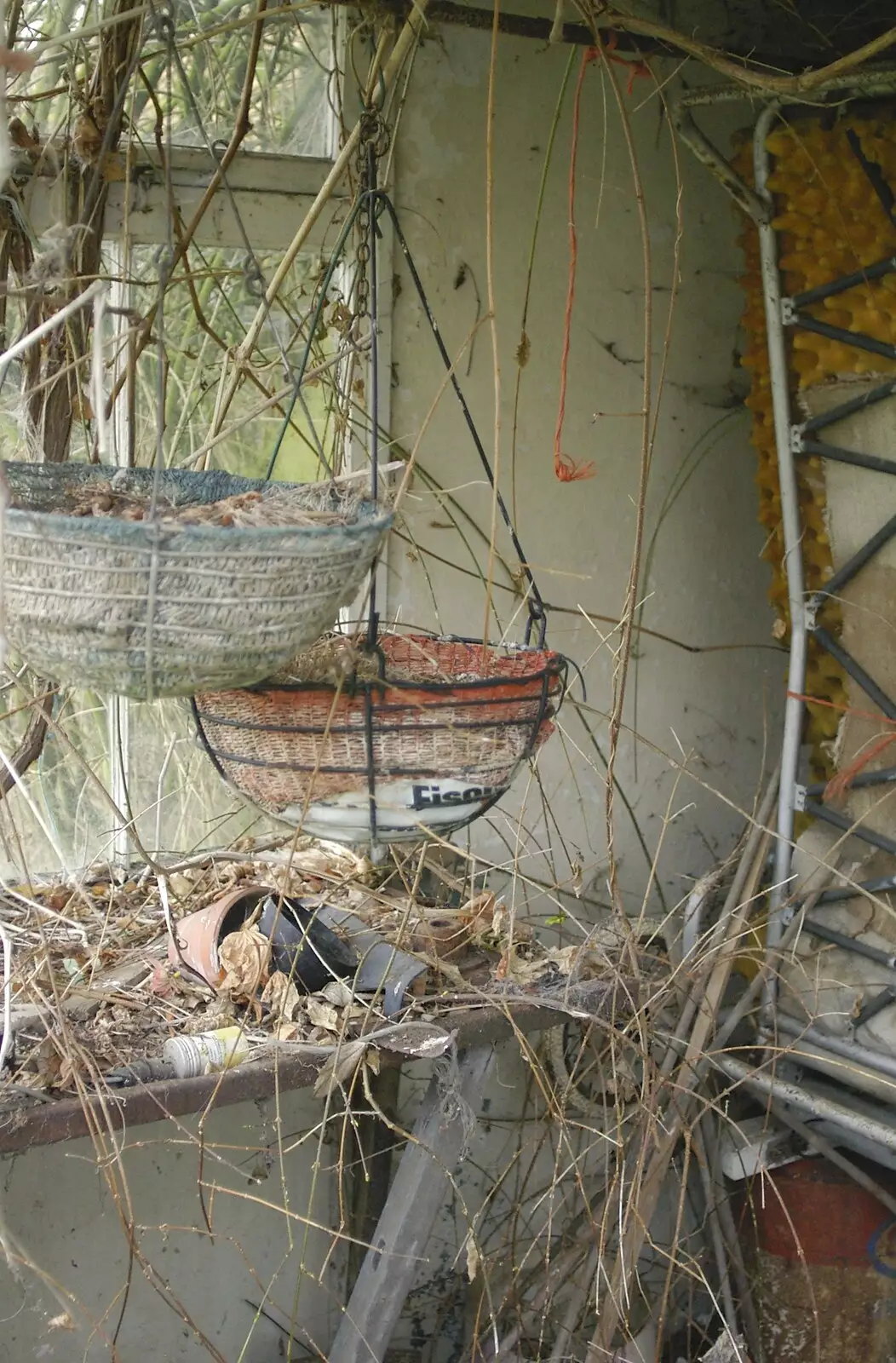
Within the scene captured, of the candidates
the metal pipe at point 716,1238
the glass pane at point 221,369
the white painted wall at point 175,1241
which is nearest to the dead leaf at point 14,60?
the glass pane at point 221,369

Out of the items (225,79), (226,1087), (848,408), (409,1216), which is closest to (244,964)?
(226,1087)

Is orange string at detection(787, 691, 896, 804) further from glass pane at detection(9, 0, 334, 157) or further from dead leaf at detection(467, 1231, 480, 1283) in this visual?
glass pane at detection(9, 0, 334, 157)

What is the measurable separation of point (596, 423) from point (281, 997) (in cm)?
150

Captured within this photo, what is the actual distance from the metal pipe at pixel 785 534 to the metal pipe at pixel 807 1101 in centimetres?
16

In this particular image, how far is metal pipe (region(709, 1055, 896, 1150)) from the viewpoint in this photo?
239cm

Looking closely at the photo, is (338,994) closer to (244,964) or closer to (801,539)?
(244,964)

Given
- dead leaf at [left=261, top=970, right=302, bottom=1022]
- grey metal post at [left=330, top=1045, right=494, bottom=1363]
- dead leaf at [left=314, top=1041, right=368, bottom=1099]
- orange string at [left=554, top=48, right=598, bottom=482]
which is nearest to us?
orange string at [left=554, top=48, right=598, bottom=482]

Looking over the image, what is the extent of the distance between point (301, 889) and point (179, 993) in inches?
15.8

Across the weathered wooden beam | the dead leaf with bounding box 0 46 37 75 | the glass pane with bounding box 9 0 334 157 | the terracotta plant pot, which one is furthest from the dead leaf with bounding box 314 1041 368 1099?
the glass pane with bounding box 9 0 334 157

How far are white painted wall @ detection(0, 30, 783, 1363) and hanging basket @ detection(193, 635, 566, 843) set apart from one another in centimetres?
104

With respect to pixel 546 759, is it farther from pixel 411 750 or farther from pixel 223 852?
pixel 411 750

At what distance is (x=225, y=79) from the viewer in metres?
2.56

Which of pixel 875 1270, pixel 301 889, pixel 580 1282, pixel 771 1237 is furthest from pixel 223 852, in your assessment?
pixel 875 1270

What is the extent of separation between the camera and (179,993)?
2.09 metres
